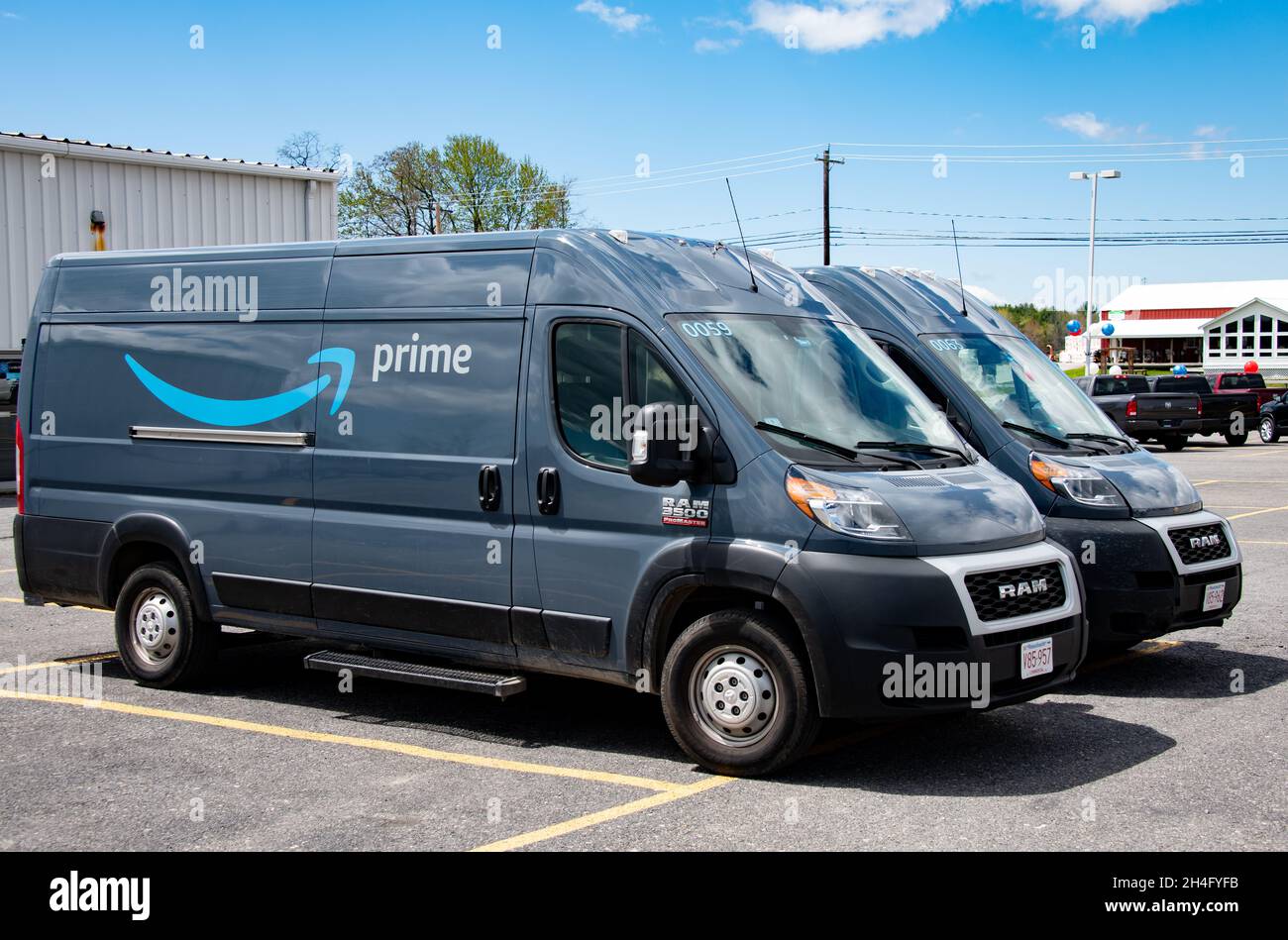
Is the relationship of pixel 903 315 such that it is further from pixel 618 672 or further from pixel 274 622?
pixel 274 622

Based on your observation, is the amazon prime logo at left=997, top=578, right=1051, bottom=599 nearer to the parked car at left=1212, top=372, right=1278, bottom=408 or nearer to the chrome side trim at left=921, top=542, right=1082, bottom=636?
the chrome side trim at left=921, top=542, right=1082, bottom=636

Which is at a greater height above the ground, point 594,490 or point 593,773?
point 594,490

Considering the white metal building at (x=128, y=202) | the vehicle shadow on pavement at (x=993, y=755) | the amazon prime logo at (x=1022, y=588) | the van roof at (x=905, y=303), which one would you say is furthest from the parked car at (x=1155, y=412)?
the amazon prime logo at (x=1022, y=588)

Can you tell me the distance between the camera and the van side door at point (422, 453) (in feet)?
22.4

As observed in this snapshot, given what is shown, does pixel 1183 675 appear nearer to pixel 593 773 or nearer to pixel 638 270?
pixel 593 773

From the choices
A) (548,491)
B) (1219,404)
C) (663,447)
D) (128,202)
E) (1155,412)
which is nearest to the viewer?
(663,447)

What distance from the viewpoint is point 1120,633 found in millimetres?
7883

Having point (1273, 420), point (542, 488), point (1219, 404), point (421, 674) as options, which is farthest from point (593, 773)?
point (1273, 420)

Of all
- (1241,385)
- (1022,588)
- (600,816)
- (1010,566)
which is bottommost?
(600,816)

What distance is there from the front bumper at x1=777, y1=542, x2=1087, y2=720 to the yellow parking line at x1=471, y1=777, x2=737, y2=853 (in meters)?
0.66

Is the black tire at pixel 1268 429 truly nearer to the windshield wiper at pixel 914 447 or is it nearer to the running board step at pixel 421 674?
the windshield wiper at pixel 914 447

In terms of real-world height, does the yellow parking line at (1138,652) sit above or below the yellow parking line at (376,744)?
above

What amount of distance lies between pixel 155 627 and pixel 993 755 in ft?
16.0

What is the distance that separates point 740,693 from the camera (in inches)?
241
